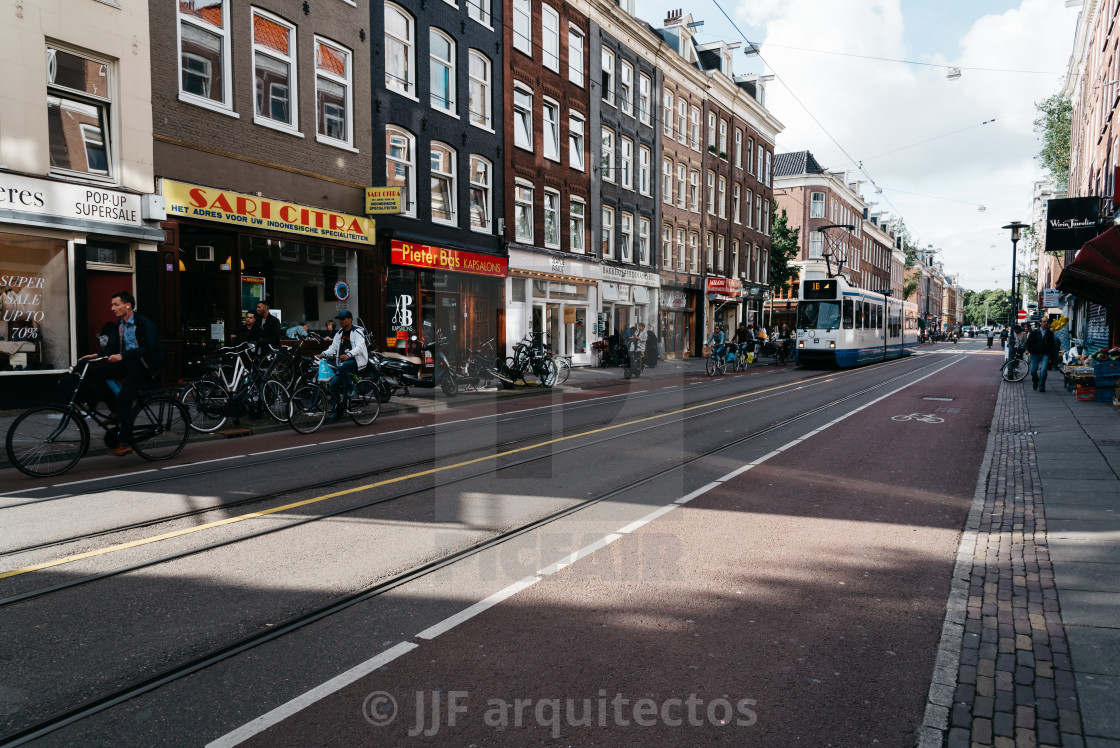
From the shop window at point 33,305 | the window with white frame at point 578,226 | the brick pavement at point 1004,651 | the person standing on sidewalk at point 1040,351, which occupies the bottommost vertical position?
the brick pavement at point 1004,651

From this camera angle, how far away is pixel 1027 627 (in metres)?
3.97

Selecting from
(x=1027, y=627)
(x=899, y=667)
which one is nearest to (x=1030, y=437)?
(x=1027, y=627)

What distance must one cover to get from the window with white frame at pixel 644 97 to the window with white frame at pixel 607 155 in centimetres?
280

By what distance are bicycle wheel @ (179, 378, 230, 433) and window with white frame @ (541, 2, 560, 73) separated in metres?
20.2

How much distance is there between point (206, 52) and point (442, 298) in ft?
29.8

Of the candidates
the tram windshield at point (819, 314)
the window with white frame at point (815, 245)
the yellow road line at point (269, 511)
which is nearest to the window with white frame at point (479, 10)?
the tram windshield at point (819, 314)

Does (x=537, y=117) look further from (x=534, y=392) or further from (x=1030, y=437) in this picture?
(x=1030, y=437)

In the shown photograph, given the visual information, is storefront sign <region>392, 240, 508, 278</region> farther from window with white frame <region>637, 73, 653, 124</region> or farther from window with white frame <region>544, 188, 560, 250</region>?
window with white frame <region>637, 73, 653, 124</region>

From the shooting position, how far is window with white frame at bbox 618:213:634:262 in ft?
108

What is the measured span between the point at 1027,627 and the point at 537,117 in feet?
84.2

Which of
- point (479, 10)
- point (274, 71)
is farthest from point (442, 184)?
point (274, 71)

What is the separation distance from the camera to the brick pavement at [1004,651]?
301 cm

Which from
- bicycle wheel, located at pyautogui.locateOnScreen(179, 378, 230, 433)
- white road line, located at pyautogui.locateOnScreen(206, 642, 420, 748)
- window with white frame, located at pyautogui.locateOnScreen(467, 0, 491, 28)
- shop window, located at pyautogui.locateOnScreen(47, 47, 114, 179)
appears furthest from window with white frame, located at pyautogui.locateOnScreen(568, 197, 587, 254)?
white road line, located at pyautogui.locateOnScreen(206, 642, 420, 748)

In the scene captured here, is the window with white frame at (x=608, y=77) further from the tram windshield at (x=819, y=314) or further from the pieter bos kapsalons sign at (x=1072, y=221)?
the pieter bos kapsalons sign at (x=1072, y=221)
